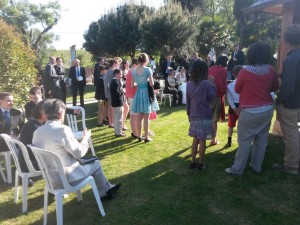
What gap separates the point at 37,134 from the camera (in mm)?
3314

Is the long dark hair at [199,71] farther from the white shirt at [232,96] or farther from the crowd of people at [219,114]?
the white shirt at [232,96]

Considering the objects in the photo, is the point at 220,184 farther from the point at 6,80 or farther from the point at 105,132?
the point at 6,80

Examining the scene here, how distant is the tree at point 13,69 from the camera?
273 inches

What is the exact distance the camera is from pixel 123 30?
70.5 feet

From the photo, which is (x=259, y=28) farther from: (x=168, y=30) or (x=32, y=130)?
(x=32, y=130)

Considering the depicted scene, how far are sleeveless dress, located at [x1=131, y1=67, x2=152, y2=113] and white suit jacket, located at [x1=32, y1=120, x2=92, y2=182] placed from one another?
2.83 m

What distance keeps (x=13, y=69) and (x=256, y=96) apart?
567cm

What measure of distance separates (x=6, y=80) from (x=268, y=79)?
5.76 meters

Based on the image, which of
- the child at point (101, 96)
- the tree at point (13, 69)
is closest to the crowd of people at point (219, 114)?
the tree at point (13, 69)

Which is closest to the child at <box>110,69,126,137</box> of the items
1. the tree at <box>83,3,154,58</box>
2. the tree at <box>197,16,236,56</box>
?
the tree at <box>83,3,154,58</box>

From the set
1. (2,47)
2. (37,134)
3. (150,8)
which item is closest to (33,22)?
(150,8)

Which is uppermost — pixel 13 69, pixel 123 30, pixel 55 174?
pixel 123 30

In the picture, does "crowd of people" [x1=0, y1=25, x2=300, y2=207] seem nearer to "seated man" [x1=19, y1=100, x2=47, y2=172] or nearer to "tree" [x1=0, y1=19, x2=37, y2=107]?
"seated man" [x1=19, y1=100, x2=47, y2=172]

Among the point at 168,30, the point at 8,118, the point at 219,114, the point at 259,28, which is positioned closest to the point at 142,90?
the point at 219,114
